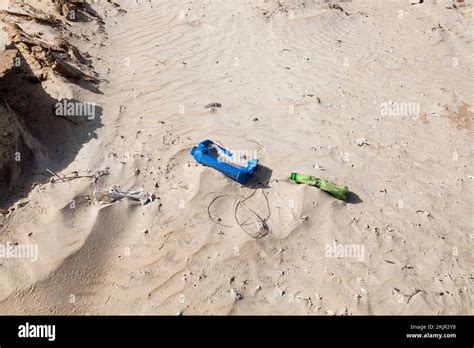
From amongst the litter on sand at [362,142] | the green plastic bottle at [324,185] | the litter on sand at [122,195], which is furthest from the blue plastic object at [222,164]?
the litter on sand at [362,142]

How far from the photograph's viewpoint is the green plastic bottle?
13.3 feet

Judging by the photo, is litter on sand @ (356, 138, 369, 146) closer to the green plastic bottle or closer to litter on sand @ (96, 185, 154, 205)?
the green plastic bottle

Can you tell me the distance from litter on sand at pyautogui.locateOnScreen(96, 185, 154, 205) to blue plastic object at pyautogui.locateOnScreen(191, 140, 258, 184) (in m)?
0.68

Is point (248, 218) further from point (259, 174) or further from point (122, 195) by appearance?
point (122, 195)

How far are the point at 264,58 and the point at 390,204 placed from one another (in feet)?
11.4

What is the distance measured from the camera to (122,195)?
3822 millimetres

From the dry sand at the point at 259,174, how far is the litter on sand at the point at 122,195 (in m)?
0.09

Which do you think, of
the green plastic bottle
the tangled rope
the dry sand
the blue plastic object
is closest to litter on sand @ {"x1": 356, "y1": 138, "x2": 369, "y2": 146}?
the dry sand

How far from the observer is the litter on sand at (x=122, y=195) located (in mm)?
3793

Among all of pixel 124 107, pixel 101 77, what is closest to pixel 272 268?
pixel 124 107

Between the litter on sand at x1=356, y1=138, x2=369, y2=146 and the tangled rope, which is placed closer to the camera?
the tangled rope
